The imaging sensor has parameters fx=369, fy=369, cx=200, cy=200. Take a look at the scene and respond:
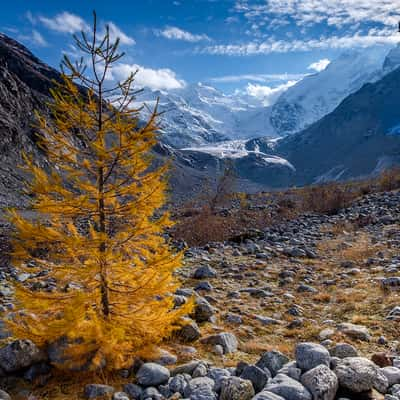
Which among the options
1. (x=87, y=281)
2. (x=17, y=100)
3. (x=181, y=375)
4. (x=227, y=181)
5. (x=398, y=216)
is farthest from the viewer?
(x=17, y=100)

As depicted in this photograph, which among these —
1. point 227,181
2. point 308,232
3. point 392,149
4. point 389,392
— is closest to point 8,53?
point 227,181

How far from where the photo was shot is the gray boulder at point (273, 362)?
4.91m

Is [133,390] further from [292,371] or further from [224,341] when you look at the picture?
[292,371]

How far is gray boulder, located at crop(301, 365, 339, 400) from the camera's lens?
408cm

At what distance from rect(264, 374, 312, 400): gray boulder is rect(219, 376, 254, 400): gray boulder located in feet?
0.66

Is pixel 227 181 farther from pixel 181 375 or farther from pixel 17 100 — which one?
pixel 17 100

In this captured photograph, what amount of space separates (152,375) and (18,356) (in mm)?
1861

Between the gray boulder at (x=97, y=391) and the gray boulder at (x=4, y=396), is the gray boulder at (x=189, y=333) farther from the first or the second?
the gray boulder at (x=4, y=396)

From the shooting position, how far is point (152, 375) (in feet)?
16.1

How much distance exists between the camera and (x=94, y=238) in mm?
5137

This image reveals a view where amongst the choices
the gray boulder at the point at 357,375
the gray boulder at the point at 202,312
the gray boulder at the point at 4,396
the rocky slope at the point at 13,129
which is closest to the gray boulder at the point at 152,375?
the gray boulder at the point at 4,396

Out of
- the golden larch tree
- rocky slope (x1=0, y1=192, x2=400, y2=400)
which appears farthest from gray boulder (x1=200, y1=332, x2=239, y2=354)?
the golden larch tree

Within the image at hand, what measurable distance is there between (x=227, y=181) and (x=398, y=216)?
1183cm

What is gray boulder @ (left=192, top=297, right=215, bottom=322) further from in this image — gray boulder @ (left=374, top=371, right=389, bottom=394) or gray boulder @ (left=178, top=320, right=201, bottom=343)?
gray boulder @ (left=374, top=371, right=389, bottom=394)
